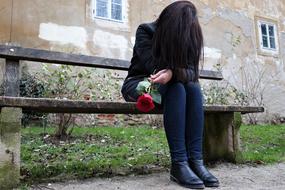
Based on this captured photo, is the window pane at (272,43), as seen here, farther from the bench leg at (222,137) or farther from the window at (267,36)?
the bench leg at (222,137)

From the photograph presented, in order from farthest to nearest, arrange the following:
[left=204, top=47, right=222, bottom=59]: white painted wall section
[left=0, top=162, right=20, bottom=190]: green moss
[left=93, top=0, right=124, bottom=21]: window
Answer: [left=204, top=47, right=222, bottom=59]: white painted wall section → [left=93, top=0, right=124, bottom=21]: window → [left=0, top=162, right=20, bottom=190]: green moss

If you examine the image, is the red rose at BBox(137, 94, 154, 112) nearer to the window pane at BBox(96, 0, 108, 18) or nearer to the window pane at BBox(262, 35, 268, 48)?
the window pane at BBox(96, 0, 108, 18)

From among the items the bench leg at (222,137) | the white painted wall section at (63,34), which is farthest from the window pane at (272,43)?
the bench leg at (222,137)

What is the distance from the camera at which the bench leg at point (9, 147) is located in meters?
1.71

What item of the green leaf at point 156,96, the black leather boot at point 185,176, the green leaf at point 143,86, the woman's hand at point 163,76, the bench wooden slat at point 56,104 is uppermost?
the woman's hand at point 163,76

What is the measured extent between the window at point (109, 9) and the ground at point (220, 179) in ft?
17.8

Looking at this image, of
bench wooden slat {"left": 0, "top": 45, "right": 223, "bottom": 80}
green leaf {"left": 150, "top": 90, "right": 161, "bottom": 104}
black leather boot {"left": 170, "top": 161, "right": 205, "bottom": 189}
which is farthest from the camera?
bench wooden slat {"left": 0, "top": 45, "right": 223, "bottom": 80}

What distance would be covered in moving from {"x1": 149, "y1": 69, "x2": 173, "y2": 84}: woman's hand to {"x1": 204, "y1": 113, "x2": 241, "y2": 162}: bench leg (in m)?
0.96

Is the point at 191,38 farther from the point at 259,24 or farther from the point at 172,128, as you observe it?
the point at 259,24

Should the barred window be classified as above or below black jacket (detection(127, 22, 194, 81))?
above

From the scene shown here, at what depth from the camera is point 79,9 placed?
699cm

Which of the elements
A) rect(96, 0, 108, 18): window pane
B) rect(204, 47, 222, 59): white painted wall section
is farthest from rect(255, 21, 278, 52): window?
rect(96, 0, 108, 18): window pane

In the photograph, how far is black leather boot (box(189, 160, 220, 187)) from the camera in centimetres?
189

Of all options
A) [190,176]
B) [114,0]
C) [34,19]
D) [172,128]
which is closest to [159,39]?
[172,128]
